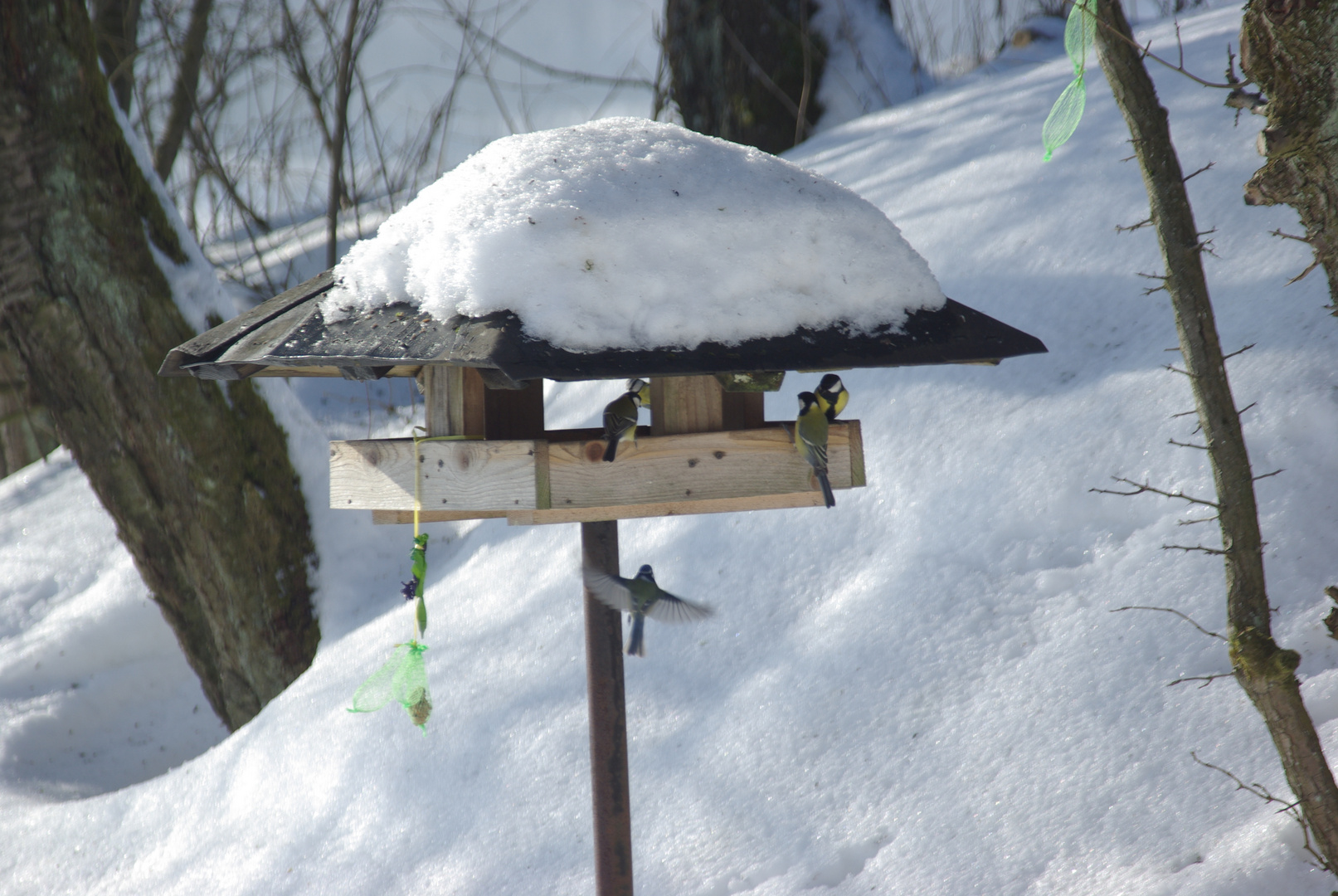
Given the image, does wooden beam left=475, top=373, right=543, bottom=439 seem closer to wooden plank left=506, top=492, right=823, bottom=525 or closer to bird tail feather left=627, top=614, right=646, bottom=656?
wooden plank left=506, top=492, right=823, bottom=525

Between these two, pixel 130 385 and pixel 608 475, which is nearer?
pixel 608 475

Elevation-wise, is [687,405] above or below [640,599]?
above

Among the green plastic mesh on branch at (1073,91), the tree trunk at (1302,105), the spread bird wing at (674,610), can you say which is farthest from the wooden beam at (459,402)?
the tree trunk at (1302,105)

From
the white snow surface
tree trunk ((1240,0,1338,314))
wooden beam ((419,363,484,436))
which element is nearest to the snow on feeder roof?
the white snow surface

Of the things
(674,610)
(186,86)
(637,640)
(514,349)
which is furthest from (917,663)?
(186,86)

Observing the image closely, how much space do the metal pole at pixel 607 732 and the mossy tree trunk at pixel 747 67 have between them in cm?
536

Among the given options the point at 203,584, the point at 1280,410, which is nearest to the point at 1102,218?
the point at 1280,410

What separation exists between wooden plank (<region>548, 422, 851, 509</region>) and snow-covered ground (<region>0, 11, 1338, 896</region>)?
3.43 feet

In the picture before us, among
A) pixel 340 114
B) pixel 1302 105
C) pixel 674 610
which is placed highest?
pixel 340 114

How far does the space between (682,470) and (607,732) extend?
0.58m

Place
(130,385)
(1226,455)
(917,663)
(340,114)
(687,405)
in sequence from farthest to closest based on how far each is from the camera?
(340,114) → (130,385) → (917,663) → (687,405) → (1226,455)

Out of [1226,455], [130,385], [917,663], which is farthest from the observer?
[130,385]

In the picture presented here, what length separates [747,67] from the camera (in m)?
6.52

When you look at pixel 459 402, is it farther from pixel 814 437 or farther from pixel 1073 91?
pixel 1073 91
